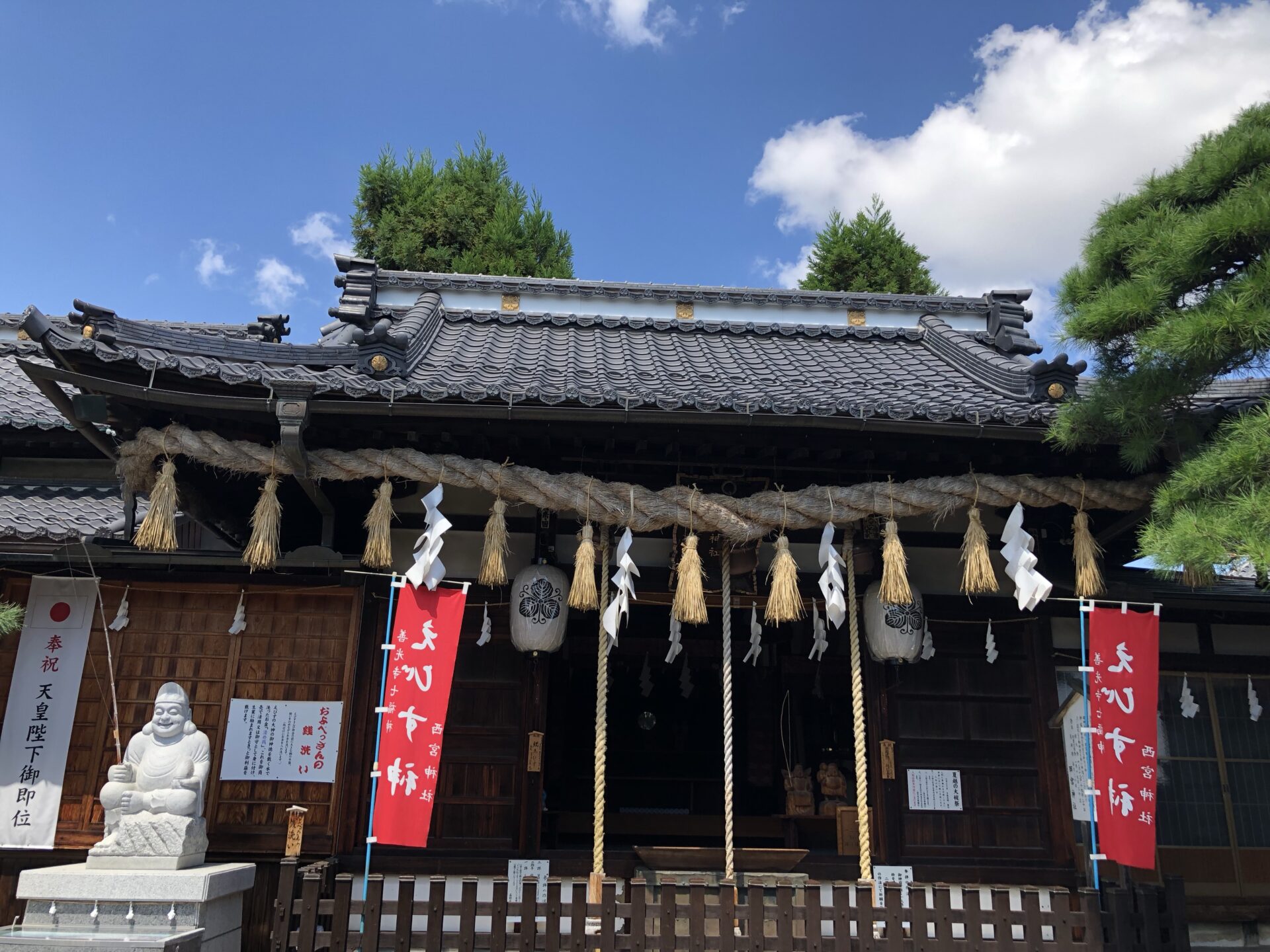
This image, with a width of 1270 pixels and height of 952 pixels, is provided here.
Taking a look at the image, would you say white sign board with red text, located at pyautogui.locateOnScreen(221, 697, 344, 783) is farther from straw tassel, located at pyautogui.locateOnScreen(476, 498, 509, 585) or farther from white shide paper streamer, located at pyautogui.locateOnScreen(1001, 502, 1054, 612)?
white shide paper streamer, located at pyautogui.locateOnScreen(1001, 502, 1054, 612)

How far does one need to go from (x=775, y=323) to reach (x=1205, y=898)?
707 cm

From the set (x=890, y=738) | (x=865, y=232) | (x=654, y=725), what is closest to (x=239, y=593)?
(x=890, y=738)

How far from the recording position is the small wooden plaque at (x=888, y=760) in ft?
23.7

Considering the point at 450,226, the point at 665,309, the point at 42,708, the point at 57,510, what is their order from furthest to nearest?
1. the point at 450,226
2. the point at 665,309
3. the point at 57,510
4. the point at 42,708

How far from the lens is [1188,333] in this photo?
5.19 metres

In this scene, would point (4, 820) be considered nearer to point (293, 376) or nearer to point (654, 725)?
point (293, 376)

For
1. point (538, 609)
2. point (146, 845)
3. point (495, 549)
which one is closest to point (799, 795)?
point (538, 609)

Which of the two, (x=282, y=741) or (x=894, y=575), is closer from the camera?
(x=894, y=575)

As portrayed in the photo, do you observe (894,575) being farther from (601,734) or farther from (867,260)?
(867,260)

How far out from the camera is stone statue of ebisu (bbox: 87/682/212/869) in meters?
5.74

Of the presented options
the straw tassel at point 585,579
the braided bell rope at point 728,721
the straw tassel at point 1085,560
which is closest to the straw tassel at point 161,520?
the straw tassel at point 585,579

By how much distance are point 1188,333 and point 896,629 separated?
2.85 meters

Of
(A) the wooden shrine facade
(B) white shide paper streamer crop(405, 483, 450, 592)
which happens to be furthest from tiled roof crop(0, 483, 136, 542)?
(B) white shide paper streamer crop(405, 483, 450, 592)

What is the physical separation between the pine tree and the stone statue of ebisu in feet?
20.0
